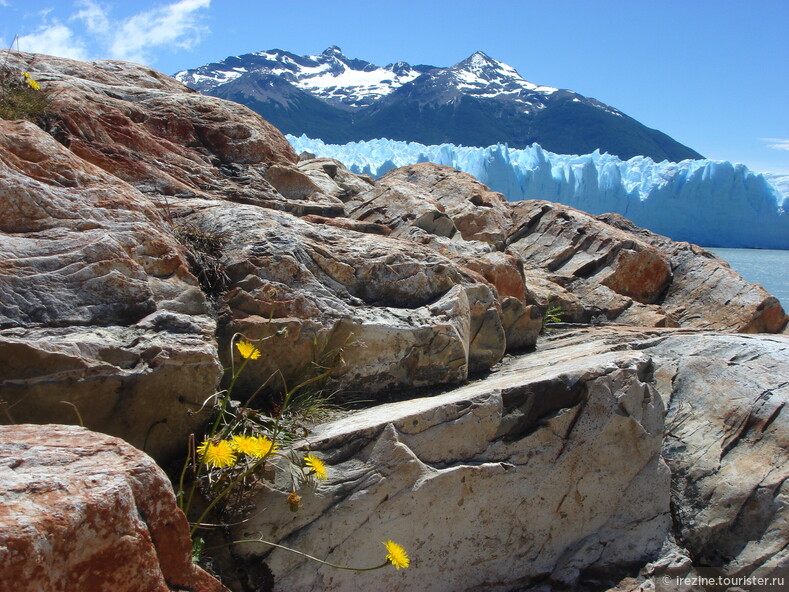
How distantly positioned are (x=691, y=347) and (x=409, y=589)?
272 cm

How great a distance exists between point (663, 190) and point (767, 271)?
30.9 ft

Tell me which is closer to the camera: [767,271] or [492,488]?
[492,488]

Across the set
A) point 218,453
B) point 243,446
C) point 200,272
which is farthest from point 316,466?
point 200,272

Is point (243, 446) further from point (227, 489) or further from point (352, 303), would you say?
point (352, 303)

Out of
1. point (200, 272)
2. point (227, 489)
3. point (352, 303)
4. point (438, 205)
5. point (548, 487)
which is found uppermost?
point (438, 205)

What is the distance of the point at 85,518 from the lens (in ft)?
6.12

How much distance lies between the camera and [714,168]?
74.7ft

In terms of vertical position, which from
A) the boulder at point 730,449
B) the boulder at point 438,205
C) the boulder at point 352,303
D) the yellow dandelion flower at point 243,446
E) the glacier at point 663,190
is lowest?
the boulder at point 730,449

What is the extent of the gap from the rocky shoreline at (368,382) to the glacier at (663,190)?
19.0 m

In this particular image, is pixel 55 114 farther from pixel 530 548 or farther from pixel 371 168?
→ pixel 371 168

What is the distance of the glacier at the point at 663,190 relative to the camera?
22828mm

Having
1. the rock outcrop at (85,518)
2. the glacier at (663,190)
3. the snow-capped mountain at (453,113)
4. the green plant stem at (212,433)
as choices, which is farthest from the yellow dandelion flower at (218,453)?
the snow-capped mountain at (453,113)

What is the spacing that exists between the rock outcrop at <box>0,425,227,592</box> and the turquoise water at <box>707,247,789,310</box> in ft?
34.7

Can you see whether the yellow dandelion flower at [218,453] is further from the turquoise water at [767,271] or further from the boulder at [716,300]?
the turquoise water at [767,271]
